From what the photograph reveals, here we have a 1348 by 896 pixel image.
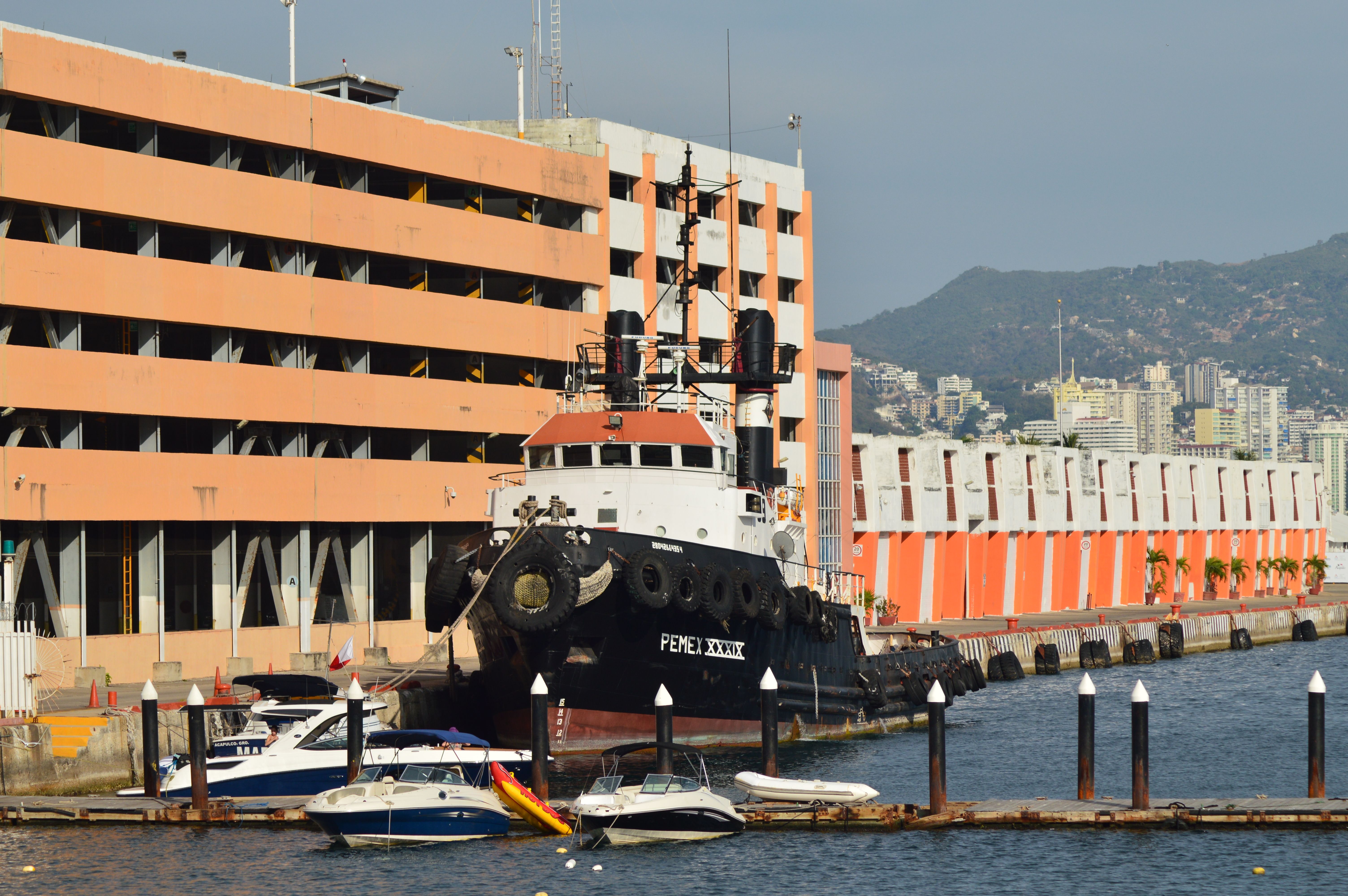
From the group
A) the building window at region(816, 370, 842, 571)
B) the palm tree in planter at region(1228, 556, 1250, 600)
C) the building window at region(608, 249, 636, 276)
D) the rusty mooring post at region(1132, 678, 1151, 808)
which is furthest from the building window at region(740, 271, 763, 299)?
the palm tree in planter at region(1228, 556, 1250, 600)

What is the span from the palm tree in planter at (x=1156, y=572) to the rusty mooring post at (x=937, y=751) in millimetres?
81377

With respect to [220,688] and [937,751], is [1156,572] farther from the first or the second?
[937,751]

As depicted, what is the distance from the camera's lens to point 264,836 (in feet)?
95.7

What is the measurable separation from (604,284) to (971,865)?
142 ft

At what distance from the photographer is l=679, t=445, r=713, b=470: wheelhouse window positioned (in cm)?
3831

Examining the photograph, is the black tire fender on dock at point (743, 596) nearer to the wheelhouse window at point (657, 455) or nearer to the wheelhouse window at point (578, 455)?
the wheelhouse window at point (657, 455)

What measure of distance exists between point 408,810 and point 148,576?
83.4 feet

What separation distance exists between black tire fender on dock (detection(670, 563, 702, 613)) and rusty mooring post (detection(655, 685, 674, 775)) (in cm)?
460

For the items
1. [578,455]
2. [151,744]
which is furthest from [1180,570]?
[151,744]

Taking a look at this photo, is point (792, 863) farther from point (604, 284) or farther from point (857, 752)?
point (604, 284)

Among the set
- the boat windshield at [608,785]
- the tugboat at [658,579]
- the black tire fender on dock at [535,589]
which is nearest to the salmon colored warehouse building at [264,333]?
the tugboat at [658,579]

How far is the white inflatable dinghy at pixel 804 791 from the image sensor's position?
96.5 ft

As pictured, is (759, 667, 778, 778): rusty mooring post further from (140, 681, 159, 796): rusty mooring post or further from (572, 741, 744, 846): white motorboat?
(140, 681, 159, 796): rusty mooring post

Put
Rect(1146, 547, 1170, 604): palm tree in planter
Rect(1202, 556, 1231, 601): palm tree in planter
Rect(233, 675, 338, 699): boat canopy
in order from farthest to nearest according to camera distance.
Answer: Rect(1202, 556, 1231, 601): palm tree in planter < Rect(1146, 547, 1170, 604): palm tree in planter < Rect(233, 675, 338, 699): boat canopy
